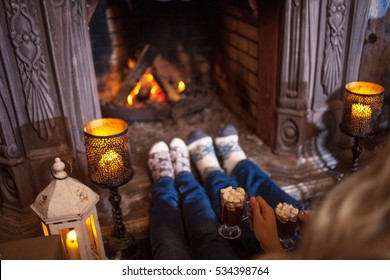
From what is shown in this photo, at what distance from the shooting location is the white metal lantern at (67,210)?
113 cm

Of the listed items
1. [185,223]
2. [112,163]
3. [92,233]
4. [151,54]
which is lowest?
[185,223]

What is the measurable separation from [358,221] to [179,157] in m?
1.42

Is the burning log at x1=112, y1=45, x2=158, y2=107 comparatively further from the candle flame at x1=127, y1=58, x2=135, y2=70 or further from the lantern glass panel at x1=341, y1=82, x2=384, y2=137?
the lantern glass panel at x1=341, y1=82, x2=384, y2=137

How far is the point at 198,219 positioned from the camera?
4.64 ft

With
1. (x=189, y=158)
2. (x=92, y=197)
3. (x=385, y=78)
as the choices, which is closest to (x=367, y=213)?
(x=92, y=197)

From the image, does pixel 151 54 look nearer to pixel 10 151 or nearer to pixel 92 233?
pixel 10 151

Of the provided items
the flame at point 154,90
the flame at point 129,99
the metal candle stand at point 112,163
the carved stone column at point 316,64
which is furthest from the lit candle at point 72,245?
the flame at point 154,90

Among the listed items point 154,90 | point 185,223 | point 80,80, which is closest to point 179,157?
point 185,223

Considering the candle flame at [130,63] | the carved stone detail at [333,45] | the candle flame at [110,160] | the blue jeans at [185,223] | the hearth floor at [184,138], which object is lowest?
the hearth floor at [184,138]

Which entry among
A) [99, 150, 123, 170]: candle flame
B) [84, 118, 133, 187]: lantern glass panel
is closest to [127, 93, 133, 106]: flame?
[84, 118, 133, 187]: lantern glass panel

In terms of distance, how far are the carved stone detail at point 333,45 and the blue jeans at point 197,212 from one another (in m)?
0.55

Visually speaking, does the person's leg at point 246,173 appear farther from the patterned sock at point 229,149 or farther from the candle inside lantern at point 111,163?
the candle inside lantern at point 111,163
